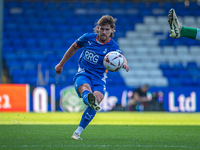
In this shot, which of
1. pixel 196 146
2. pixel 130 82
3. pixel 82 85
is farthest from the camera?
pixel 130 82

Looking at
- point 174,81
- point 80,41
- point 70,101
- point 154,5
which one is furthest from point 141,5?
point 80,41

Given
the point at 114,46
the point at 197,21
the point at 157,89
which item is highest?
the point at 197,21

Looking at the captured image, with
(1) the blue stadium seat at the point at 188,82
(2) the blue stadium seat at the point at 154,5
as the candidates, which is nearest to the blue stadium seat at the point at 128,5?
(2) the blue stadium seat at the point at 154,5

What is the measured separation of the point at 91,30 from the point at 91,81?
12.5 meters

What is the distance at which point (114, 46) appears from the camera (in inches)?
199

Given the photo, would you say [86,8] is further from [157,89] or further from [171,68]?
[157,89]

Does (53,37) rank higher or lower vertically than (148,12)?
lower

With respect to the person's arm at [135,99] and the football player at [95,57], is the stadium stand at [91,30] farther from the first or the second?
the football player at [95,57]

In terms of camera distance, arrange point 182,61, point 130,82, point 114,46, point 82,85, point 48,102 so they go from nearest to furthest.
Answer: point 82,85 < point 114,46 < point 48,102 < point 130,82 < point 182,61

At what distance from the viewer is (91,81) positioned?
496 cm

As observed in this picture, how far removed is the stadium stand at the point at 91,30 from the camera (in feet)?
50.3

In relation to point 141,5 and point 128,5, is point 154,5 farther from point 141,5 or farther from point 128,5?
point 128,5

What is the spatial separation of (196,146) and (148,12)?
599 inches

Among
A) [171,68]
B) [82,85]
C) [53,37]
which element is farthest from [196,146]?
[53,37]
